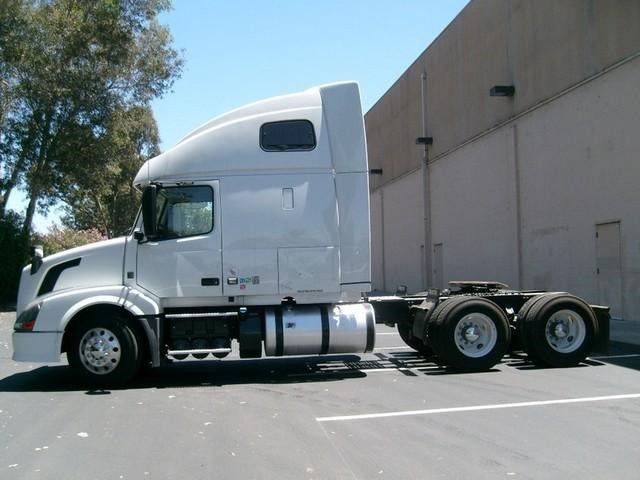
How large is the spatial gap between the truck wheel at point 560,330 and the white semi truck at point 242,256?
3.81 ft

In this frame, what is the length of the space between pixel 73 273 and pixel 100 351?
1.19 meters

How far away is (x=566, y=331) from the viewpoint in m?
10.1

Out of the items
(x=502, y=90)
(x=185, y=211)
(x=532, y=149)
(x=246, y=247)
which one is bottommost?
(x=246, y=247)

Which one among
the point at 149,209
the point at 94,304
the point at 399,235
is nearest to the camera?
the point at 94,304

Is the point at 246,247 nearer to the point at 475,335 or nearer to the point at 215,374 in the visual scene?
the point at 215,374

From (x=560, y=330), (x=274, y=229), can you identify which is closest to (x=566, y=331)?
(x=560, y=330)

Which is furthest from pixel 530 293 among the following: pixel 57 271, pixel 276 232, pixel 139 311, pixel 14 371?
pixel 14 371

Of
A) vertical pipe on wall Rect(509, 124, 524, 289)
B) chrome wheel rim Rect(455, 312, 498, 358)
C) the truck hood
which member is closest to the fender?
the truck hood

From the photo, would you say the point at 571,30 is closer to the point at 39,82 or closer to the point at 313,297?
the point at 313,297

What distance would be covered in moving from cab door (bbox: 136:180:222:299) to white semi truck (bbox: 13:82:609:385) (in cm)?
1

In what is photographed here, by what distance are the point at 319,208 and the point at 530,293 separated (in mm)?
4055

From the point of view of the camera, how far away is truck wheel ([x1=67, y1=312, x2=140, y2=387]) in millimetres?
8641

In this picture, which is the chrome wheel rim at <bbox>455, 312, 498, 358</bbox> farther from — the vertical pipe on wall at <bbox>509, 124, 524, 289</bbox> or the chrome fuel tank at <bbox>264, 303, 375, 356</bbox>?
the vertical pipe on wall at <bbox>509, 124, 524, 289</bbox>

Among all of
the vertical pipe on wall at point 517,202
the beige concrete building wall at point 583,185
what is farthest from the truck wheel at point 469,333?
the vertical pipe on wall at point 517,202
